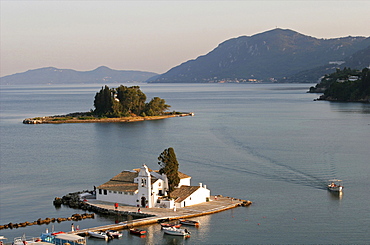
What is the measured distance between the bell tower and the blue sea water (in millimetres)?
2365

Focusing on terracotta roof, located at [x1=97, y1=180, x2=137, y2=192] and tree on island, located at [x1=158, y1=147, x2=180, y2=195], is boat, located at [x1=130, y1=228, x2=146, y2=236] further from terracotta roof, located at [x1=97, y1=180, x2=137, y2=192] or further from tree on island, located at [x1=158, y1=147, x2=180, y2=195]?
tree on island, located at [x1=158, y1=147, x2=180, y2=195]

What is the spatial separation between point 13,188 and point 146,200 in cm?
1187

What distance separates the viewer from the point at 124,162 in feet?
167

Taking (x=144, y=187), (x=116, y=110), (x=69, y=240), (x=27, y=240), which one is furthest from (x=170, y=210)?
(x=116, y=110)

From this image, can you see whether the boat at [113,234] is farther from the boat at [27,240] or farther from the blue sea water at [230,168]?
the boat at [27,240]

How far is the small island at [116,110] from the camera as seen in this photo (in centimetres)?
9462

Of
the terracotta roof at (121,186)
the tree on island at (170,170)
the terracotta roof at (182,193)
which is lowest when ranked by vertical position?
the terracotta roof at (182,193)

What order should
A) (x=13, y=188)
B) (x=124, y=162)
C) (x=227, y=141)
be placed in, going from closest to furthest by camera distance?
(x=13, y=188) < (x=124, y=162) < (x=227, y=141)

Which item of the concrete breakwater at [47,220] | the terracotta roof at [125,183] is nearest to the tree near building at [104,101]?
the terracotta roof at [125,183]

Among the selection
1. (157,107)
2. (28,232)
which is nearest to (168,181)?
(28,232)

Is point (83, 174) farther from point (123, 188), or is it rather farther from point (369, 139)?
point (369, 139)

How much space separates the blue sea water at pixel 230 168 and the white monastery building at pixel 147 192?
205cm

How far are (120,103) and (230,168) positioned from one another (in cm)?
5409

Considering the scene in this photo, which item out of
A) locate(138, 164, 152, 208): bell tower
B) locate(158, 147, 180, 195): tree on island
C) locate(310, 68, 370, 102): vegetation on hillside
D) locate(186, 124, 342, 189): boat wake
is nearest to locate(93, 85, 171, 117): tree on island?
locate(186, 124, 342, 189): boat wake
